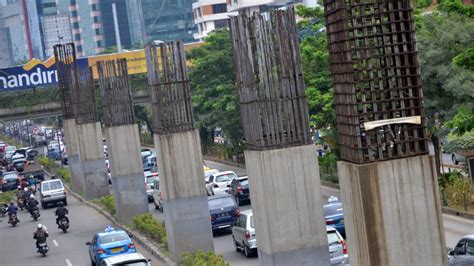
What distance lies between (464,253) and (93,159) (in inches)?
1262

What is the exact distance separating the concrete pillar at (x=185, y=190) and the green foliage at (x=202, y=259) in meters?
0.81

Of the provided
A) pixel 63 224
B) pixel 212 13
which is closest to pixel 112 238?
pixel 63 224

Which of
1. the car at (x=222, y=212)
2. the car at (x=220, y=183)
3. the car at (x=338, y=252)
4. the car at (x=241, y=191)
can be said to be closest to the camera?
the car at (x=338, y=252)

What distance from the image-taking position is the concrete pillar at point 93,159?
2060 inches

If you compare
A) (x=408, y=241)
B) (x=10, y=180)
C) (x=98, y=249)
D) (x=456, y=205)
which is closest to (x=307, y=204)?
(x=408, y=241)

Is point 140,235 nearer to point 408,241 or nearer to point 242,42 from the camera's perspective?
point 242,42

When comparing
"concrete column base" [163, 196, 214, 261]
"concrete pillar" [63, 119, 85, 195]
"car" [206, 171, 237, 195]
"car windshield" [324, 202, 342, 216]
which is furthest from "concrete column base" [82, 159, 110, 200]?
"concrete column base" [163, 196, 214, 261]

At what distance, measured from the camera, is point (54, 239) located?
1591 inches

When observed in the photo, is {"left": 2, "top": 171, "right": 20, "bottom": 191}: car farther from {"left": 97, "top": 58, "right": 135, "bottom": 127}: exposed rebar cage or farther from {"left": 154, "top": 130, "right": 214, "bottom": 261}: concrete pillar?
{"left": 154, "top": 130, "right": 214, "bottom": 261}: concrete pillar

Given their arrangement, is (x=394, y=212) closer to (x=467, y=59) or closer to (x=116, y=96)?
(x=467, y=59)

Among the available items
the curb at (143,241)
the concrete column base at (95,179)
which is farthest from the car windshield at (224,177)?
the concrete column base at (95,179)

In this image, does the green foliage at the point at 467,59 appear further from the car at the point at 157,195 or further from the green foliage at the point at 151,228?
the car at the point at 157,195

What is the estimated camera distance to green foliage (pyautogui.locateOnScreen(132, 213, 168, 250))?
110 feet

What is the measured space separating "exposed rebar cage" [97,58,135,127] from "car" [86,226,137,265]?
8553 millimetres
